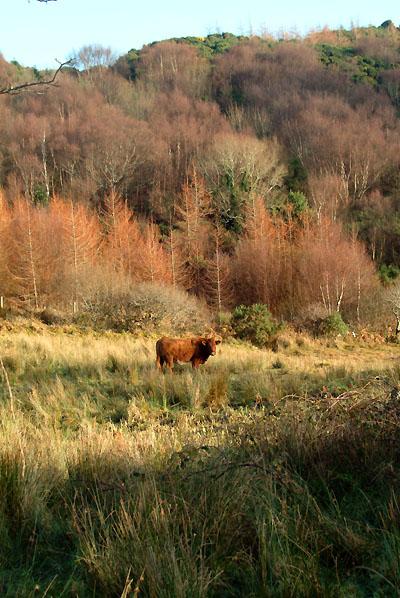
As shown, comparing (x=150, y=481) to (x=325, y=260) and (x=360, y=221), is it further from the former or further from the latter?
(x=360, y=221)

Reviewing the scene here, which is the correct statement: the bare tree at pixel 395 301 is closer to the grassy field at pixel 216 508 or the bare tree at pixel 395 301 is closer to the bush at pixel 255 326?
the bush at pixel 255 326

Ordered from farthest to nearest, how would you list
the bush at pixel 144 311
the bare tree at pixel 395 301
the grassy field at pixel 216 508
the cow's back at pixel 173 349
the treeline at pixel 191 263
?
the treeline at pixel 191 263 → the bare tree at pixel 395 301 → the bush at pixel 144 311 → the cow's back at pixel 173 349 → the grassy field at pixel 216 508

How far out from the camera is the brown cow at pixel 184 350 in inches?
433

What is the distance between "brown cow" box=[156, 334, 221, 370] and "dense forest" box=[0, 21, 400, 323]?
608cm

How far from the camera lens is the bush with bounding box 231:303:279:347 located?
71.5ft

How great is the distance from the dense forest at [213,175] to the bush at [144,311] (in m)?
1.66

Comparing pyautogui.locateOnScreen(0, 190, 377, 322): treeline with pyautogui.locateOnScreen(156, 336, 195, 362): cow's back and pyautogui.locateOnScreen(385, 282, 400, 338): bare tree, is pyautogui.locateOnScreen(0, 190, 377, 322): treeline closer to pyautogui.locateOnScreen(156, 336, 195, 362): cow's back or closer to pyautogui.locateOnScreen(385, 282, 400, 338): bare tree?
pyautogui.locateOnScreen(385, 282, 400, 338): bare tree

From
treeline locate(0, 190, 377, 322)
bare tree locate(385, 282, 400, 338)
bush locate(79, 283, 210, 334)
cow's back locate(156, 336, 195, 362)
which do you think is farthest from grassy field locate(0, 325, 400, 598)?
bare tree locate(385, 282, 400, 338)

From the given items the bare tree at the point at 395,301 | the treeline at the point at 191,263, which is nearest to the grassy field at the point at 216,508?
the treeline at the point at 191,263

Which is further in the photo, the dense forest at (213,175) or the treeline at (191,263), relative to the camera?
the dense forest at (213,175)

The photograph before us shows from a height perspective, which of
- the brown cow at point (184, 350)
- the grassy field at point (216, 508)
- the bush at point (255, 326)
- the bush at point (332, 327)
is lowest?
the bush at point (332, 327)

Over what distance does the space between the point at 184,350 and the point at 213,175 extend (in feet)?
129

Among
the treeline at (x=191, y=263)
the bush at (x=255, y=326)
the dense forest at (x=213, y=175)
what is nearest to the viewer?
the bush at (x=255, y=326)

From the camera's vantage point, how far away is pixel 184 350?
435 inches
